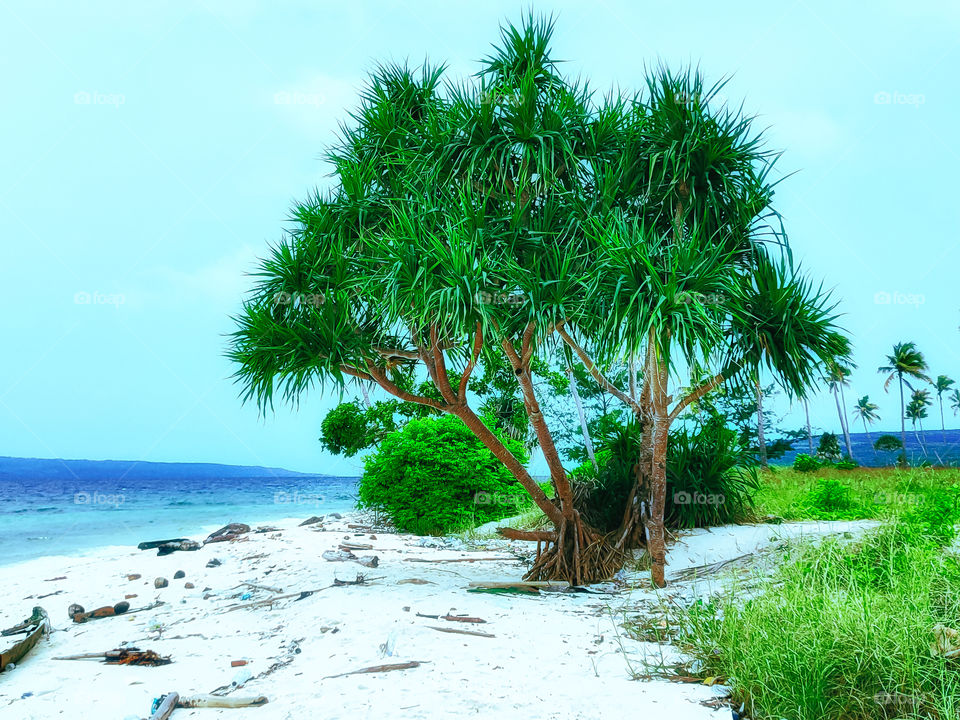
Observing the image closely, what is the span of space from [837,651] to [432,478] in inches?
360

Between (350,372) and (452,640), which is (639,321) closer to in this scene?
(452,640)

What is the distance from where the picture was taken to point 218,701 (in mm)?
4156

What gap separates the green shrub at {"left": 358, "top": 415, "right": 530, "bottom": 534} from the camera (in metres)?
12.3

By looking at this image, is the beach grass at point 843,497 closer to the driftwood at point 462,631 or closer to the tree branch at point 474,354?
the tree branch at point 474,354

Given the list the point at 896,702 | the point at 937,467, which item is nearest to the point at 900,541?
the point at 896,702

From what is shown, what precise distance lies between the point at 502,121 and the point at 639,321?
8.77 ft

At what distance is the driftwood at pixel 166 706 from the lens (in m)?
4.01

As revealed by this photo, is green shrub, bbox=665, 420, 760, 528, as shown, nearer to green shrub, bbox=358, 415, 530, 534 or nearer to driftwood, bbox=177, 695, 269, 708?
green shrub, bbox=358, 415, 530, 534

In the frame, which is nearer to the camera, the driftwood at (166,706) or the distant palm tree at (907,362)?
the driftwood at (166,706)

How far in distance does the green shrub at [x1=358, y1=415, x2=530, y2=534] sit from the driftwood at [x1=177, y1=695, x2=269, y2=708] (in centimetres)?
799

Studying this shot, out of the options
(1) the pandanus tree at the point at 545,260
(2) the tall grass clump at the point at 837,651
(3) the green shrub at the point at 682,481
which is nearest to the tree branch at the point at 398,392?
(1) the pandanus tree at the point at 545,260

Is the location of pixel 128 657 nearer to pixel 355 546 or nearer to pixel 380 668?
pixel 380 668

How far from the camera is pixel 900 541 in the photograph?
5602 mm

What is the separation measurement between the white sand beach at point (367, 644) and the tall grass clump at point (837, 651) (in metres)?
0.28
